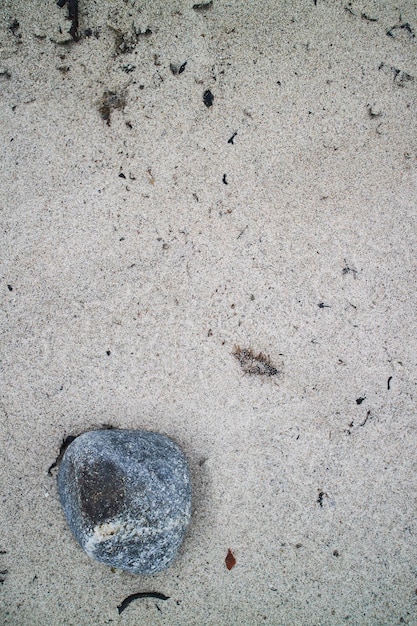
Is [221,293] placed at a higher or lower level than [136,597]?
higher

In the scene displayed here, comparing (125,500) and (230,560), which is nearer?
(125,500)

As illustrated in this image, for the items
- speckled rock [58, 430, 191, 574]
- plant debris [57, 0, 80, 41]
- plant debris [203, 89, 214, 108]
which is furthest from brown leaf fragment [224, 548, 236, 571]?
plant debris [57, 0, 80, 41]

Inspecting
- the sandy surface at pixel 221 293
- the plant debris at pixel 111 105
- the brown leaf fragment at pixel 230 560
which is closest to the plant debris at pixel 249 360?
the sandy surface at pixel 221 293

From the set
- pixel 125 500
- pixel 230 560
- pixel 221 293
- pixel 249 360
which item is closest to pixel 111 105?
pixel 221 293

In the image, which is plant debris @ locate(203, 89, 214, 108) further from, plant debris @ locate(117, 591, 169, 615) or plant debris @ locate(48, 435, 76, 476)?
plant debris @ locate(117, 591, 169, 615)

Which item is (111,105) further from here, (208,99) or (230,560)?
(230,560)

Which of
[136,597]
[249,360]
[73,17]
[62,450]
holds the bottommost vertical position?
[136,597]

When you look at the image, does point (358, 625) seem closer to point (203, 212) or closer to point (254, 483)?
point (254, 483)
